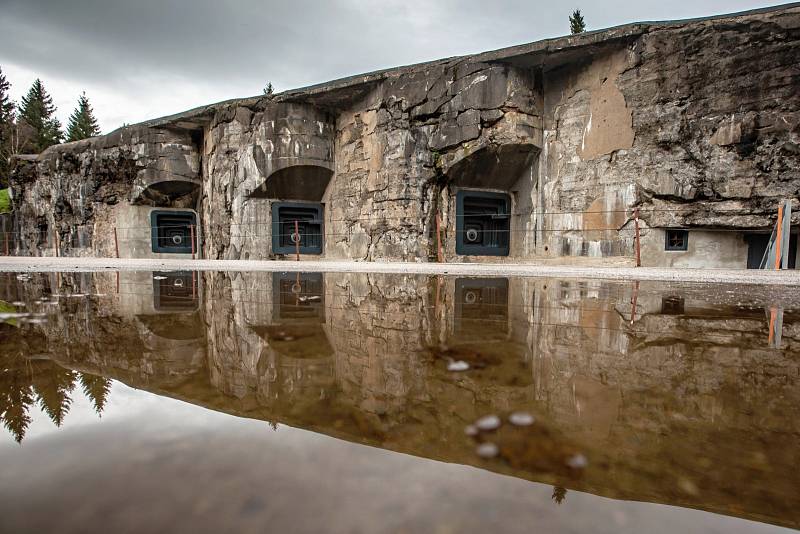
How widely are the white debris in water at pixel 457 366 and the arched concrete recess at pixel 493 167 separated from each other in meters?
10.5

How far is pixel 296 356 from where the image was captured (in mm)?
1587

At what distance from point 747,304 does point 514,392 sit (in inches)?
117

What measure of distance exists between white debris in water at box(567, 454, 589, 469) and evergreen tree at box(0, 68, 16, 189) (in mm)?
40976

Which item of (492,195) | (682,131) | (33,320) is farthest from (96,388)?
(492,195)

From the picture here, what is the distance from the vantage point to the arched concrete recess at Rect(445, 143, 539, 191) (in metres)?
11.3

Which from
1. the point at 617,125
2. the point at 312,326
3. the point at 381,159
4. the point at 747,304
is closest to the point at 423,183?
the point at 381,159

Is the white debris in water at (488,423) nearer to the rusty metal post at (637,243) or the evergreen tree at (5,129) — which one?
the rusty metal post at (637,243)

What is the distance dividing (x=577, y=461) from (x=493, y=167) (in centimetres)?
1171

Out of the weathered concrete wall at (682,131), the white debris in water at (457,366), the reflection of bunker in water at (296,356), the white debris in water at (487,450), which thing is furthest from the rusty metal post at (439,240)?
the white debris in water at (487,450)

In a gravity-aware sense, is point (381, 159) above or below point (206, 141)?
below

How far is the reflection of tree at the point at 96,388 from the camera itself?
3.61ft

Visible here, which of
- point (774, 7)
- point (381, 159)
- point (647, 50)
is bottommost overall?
point (381, 159)

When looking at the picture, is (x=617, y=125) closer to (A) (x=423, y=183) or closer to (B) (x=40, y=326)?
(A) (x=423, y=183)

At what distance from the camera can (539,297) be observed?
350cm
